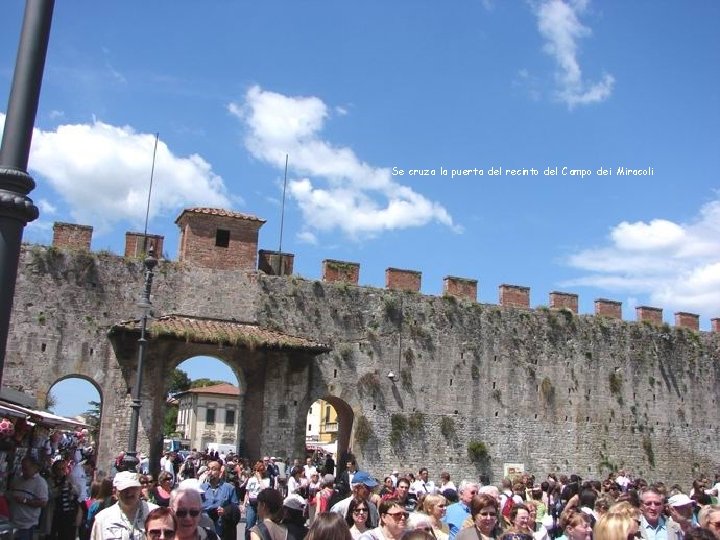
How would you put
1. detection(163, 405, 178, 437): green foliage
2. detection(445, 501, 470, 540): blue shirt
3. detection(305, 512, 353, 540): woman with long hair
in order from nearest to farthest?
detection(305, 512, 353, 540): woman with long hair < detection(445, 501, 470, 540): blue shirt < detection(163, 405, 178, 437): green foliage

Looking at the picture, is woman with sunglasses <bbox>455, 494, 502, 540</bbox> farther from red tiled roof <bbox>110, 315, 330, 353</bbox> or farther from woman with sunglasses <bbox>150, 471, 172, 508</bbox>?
red tiled roof <bbox>110, 315, 330, 353</bbox>

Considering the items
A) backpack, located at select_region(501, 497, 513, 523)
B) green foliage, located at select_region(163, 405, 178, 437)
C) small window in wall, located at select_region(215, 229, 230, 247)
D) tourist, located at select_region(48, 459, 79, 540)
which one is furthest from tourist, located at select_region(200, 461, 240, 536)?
green foliage, located at select_region(163, 405, 178, 437)

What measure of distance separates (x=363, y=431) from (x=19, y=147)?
1980 centimetres

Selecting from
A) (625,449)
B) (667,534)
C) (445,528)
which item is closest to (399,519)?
(445,528)

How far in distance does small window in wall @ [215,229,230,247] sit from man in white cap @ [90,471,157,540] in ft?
56.3

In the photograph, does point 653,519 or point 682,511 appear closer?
point 682,511

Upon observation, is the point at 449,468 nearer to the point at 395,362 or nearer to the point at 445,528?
the point at 395,362

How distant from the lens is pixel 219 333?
2041 centimetres

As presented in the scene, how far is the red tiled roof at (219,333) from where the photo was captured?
1984cm

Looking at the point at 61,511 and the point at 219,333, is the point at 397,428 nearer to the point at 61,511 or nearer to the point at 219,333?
the point at 219,333

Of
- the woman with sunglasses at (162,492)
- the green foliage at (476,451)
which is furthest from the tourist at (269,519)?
the green foliage at (476,451)

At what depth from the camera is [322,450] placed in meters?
38.4

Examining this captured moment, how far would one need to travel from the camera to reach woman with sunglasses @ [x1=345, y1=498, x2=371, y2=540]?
7.12 metres

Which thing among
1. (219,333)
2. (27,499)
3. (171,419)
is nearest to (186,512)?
(27,499)
